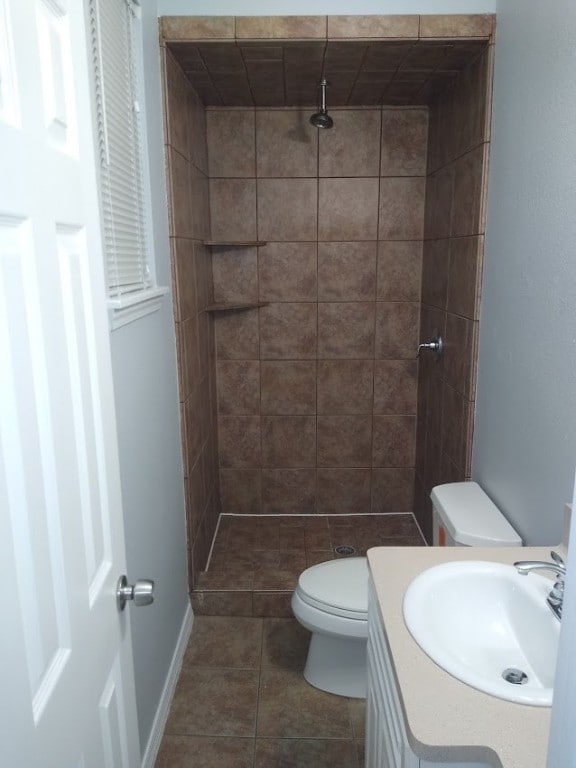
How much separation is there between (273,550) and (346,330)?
116 centimetres

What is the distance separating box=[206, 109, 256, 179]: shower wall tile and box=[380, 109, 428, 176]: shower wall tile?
0.64 metres

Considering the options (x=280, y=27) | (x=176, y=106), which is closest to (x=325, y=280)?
(x=176, y=106)

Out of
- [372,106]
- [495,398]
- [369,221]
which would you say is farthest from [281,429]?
[372,106]

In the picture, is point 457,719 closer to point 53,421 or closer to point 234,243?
point 53,421

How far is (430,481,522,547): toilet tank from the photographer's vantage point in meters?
1.74

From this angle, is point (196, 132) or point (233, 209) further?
point (233, 209)

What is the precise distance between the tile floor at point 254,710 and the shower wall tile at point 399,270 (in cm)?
165

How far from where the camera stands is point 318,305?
3.05 metres

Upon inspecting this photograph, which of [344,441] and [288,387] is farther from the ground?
[288,387]

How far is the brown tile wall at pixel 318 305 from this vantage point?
288 cm

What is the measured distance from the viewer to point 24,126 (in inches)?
26.4

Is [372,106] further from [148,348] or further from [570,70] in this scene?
A: [148,348]

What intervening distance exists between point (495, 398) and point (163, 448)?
114 cm

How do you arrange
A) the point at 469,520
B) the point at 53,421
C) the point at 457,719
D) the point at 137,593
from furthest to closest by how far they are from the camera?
A: the point at 469,520
the point at 137,593
the point at 457,719
the point at 53,421
